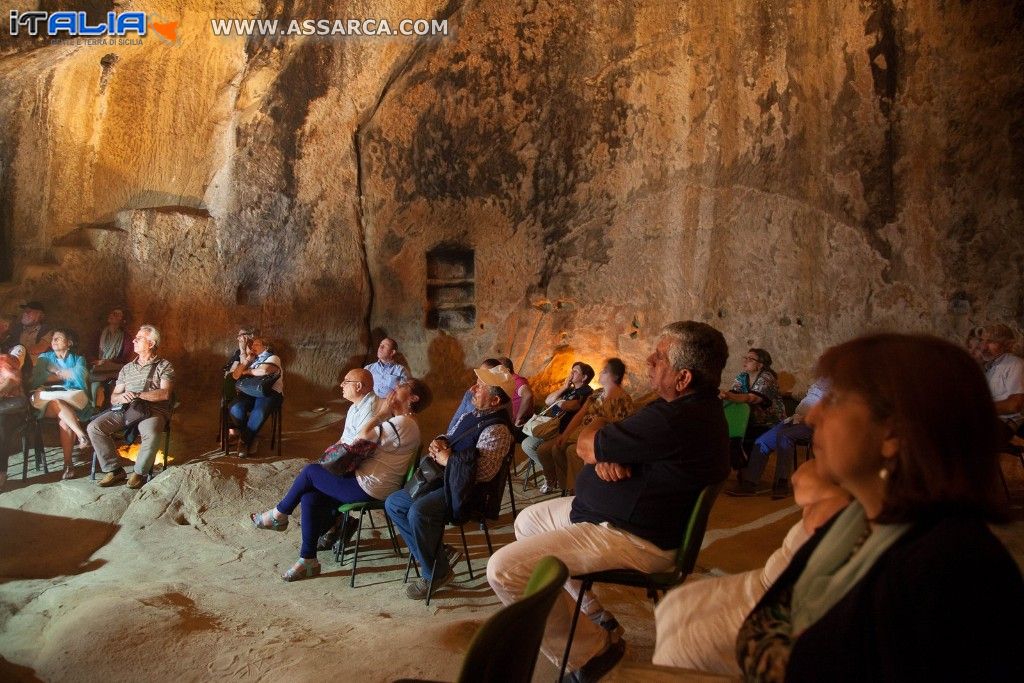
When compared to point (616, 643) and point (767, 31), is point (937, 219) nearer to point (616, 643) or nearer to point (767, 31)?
point (767, 31)

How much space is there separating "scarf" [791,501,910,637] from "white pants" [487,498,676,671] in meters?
1.47

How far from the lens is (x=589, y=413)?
5.60m

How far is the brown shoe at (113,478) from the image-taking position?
6422 mm

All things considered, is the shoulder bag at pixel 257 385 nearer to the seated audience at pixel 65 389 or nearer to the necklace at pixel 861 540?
the seated audience at pixel 65 389

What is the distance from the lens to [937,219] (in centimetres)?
799

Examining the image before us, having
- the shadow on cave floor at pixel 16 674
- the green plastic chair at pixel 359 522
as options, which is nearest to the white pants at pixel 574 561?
the green plastic chair at pixel 359 522

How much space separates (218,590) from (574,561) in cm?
271

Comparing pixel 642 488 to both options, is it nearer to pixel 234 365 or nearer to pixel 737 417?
pixel 737 417

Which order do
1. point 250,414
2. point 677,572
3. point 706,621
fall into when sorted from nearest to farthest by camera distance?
point 706,621 → point 677,572 → point 250,414

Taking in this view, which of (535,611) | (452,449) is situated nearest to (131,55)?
(452,449)

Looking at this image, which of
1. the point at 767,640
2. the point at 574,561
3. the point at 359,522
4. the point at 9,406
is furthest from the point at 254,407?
the point at 767,640

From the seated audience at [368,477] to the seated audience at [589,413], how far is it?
1.18 meters

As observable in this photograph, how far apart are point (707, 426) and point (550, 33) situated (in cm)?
806

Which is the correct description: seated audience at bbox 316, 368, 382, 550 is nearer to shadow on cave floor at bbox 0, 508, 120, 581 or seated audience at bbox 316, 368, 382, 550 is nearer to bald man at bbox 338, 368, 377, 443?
bald man at bbox 338, 368, 377, 443
